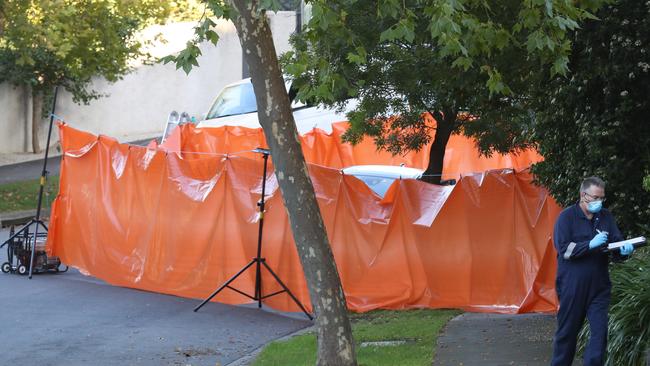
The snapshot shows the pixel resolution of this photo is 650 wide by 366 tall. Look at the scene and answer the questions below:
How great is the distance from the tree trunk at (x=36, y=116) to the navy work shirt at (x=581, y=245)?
72.6 feet

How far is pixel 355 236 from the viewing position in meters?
12.6

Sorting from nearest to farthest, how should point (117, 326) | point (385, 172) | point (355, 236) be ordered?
1. point (117, 326)
2. point (355, 236)
3. point (385, 172)

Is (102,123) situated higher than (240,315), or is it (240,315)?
(102,123)

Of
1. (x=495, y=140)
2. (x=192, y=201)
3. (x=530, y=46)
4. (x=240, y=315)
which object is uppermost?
(x=530, y=46)

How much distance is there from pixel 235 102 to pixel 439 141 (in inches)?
363

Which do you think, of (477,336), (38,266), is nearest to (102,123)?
(38,266)

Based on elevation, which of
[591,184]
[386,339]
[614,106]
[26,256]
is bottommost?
[386,339]

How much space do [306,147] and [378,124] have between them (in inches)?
292

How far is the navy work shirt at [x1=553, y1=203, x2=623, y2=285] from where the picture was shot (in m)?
7.39

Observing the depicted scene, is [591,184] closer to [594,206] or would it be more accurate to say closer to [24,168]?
[594,206]

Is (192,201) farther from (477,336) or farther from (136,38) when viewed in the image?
(136,38)

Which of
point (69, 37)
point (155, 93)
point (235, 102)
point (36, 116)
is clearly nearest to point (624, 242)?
point (69, 37)

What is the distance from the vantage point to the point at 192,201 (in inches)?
528

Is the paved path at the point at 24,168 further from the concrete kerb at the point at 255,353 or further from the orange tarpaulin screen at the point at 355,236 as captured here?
the concrete kerb at the point at 255,353
